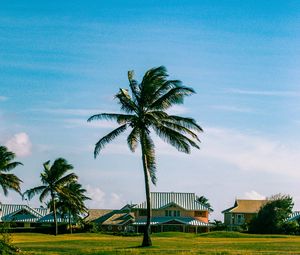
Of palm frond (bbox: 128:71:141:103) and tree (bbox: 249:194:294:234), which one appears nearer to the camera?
palm frond (bbox: 128:71:141:103)

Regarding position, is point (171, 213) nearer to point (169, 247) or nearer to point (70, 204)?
point (70, 204)

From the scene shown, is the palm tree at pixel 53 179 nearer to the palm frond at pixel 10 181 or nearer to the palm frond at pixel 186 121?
the palm frond at pixel 10 181

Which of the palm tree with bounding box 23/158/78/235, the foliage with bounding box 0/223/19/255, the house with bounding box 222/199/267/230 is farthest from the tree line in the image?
the foliage with bounding box 0/223/19/255

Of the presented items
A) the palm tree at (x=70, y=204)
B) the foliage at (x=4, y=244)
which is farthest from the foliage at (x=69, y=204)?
the foliage at (x=4, y=244)

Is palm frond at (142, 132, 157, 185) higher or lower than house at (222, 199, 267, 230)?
higher

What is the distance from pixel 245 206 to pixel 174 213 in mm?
16406

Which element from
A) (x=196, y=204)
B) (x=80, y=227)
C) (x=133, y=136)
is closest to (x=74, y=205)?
(x=80, y=227)

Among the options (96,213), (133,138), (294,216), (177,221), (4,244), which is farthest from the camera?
(96,213)

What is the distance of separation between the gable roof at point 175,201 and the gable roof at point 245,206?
929 centimetres

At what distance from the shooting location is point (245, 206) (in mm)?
125562

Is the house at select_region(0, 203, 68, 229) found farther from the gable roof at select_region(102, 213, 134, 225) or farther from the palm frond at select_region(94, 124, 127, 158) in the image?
the palm frond at select_region(94, 124, 127, 158)

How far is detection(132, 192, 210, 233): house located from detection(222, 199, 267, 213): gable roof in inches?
366

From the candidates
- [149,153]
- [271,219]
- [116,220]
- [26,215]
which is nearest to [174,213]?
[116,220]

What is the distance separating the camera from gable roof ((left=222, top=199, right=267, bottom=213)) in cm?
12412
